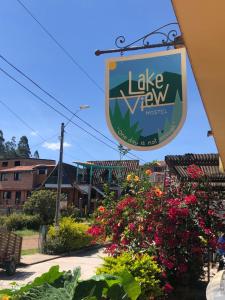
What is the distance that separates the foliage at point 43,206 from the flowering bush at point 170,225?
1129 inches

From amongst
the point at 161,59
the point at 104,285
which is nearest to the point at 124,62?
the point at 161,59

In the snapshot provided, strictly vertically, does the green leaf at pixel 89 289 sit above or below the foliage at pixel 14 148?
below

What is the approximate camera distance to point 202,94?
169 inches

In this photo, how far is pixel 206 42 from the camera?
10.5ft

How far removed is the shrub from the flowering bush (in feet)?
39.6

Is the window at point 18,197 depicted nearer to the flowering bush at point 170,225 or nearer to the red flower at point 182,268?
the flowering bush at point 170,225

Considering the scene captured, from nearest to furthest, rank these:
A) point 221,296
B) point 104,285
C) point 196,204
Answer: point 104,285 → point 221,296 → point 196,204

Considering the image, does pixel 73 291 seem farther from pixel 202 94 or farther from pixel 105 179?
pixel 105 179

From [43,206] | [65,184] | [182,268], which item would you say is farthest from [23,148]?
[182,268]

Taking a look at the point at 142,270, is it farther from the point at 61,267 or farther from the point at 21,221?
the point at 21,221

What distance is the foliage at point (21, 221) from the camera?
33.4m

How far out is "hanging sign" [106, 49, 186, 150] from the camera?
178 inches

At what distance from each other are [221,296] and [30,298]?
13.1 ft

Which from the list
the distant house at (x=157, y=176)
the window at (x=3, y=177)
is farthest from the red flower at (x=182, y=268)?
the window at (x=3, y=177)
